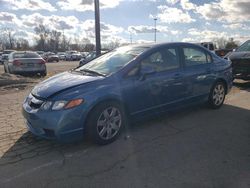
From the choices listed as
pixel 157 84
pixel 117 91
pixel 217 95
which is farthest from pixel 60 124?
pixel 217 95

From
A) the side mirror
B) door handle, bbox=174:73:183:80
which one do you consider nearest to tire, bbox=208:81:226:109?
door handle, bbox=174:73:183:80

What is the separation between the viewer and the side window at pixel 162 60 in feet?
16.4

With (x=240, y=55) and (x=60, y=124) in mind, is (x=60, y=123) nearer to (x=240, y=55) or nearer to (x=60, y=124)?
(x=60, y=124)

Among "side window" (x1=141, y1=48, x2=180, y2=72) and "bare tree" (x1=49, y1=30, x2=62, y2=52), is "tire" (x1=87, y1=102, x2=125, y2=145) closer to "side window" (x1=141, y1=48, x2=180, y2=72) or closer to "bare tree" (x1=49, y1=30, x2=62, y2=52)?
"side window" (x1=141, y1=48, x2=180, y2=72)

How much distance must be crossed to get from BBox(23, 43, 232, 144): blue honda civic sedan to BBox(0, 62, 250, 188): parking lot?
1.06ft

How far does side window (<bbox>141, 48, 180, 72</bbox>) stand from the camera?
5012mm

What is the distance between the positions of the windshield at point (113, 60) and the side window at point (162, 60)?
0.23 m

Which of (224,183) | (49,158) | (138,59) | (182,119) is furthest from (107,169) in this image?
(182,119)

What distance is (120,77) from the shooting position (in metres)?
4.63

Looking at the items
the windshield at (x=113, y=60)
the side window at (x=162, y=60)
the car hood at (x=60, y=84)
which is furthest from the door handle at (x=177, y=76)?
the car hood at (x=60, y=84)

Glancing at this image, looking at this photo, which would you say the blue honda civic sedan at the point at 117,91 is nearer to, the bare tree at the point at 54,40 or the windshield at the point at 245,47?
the windshield at the point at 245,47

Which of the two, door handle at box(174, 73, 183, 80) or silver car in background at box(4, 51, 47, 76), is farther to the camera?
silver car in background at box(4, 51, 47, 76)

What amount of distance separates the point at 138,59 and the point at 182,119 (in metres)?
1.73

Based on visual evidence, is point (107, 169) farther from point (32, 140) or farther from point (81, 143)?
point (32, 140)
